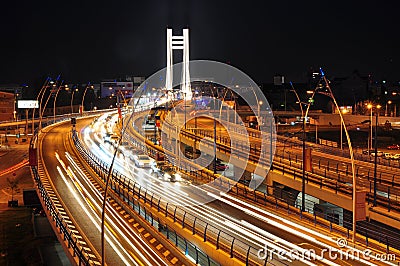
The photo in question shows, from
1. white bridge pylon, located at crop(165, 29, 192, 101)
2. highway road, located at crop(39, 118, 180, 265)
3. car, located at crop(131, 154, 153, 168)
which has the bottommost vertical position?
highway road, located at crop(39, 118, 180, 265)

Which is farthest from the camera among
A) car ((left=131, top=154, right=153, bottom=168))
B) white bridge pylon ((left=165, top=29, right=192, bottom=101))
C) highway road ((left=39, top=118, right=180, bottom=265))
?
white bridge pylon ((left=165, top=29, right=192, bottom=101))

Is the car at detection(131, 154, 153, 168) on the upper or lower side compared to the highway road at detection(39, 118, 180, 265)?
upper

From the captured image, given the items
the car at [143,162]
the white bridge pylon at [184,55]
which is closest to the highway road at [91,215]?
the car at [143,162]

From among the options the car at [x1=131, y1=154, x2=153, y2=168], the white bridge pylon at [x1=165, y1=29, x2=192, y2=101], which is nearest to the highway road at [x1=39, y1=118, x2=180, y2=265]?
the car at [x1=131, y1=154, x2=153, y2=168]

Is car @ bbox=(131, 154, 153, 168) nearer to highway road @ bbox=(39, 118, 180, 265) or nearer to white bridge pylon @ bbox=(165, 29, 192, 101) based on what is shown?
highway road @ bbox=(39, 118, 180, 265)

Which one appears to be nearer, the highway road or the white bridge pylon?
the highway road

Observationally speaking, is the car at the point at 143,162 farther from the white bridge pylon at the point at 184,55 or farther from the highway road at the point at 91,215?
the white bridge pylon at the point at 184,55

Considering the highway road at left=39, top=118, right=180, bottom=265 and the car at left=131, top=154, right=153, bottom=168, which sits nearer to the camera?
the highway road at left=39, top=118, right=180, bottom=265

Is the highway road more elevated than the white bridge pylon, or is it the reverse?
the white bridge pylon

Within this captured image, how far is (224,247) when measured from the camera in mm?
21703

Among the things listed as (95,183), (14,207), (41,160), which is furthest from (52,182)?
(41,160)

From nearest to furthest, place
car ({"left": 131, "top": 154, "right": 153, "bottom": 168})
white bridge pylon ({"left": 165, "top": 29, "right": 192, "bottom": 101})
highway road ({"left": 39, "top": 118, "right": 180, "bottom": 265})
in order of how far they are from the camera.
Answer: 1. highway road ({"left": 39, "top": 118, "right": 180, "bottom": 265})
2. car ({"left": 131, "top": 154, "right": 153, "bottom": 168})
3. white bridge pylon ({"left": 165, "top": 29, "right": 192, "bottom": 101})

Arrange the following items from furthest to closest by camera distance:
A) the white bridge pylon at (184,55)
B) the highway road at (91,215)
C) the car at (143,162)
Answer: the white bridge pylon at (184,55)
the car at (143,162)
the highway road at (91,215)

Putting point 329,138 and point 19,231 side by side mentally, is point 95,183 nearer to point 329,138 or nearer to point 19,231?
point 19,231
